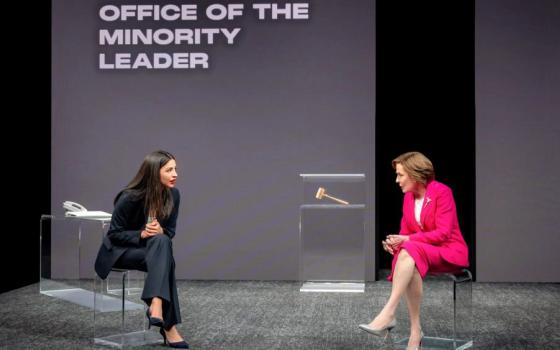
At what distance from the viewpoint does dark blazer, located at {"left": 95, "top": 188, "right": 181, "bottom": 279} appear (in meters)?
4.39

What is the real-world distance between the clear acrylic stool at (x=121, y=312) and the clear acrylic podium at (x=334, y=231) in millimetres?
2251

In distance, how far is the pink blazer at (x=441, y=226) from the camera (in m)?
4.27

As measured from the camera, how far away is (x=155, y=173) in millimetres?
4410

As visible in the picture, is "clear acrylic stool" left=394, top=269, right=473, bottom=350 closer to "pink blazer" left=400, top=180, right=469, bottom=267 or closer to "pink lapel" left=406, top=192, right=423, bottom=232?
"pink blazer" left=400, top=180, right=469, bottom=267

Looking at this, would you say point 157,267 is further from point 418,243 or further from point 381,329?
point 418,243

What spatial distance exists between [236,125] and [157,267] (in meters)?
3.48

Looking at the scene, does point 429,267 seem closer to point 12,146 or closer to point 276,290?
point 276,290

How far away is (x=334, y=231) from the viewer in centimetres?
670

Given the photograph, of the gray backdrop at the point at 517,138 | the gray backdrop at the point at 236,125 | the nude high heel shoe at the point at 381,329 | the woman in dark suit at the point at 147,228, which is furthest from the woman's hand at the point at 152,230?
the gray backdrop at the point at 517,138

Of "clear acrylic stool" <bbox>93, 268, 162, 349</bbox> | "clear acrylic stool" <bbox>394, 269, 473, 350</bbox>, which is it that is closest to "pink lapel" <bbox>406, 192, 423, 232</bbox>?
"clear acrylic stool" <bbox>394, 269, 473, 350</bbox>

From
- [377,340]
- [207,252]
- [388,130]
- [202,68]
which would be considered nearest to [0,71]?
[202,68]

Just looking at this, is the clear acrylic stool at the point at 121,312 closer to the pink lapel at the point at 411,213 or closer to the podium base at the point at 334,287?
the pink lapel at the point at 411,213

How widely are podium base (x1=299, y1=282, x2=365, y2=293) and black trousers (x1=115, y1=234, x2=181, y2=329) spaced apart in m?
2.48


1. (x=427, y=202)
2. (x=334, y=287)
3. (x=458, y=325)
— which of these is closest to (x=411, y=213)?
(x=427, y=202)
